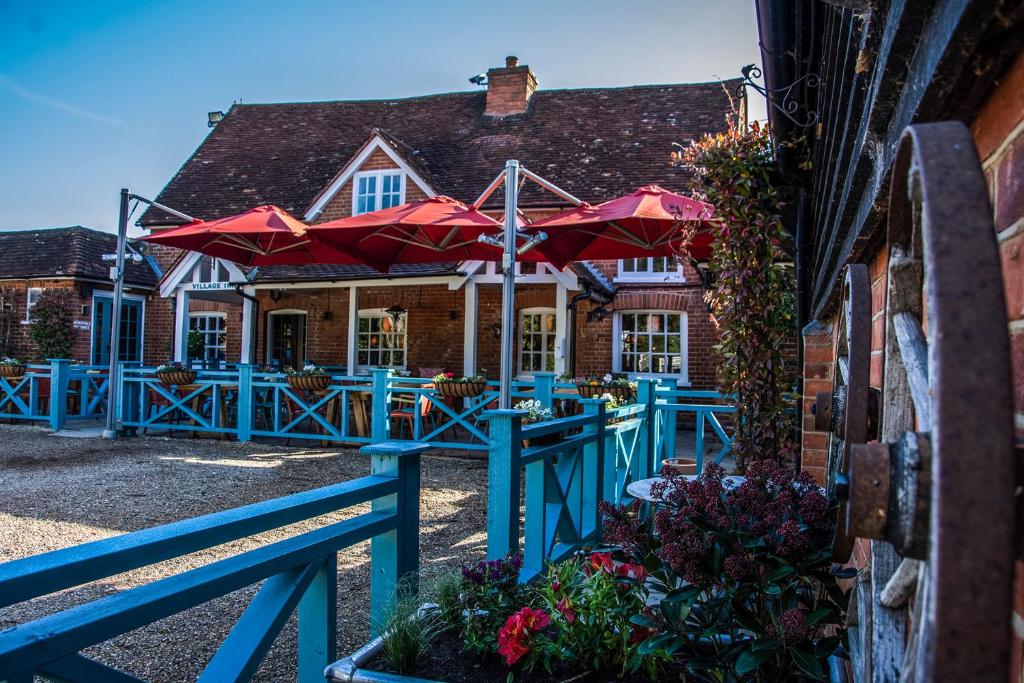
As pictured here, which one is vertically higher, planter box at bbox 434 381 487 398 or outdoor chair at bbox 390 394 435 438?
planter box at bbox 434 381 487 398

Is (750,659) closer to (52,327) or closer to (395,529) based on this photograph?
(395,529)

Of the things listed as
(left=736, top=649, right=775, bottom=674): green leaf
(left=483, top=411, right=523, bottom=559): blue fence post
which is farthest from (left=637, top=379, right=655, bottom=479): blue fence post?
(left=736, top=649, right=775, bottom=674): green leaf

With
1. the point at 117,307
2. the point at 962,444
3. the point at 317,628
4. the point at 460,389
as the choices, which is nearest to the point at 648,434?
the point at 460,389

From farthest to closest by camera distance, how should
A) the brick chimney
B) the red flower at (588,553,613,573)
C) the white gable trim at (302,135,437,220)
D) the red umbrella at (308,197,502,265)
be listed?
the brick chimney, the white gable trim at (302,135,437,220), the red umbrella at (308,197,502,265), the red flower at (588,553,613,573)

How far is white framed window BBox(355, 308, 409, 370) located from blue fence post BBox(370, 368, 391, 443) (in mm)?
6056

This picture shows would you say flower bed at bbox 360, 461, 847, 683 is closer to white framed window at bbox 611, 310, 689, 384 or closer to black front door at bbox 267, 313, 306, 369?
white framed window at bbox 611, 310, 689, 384

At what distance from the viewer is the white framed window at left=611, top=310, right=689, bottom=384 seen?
43.8 ft

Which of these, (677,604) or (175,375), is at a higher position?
(175,375)

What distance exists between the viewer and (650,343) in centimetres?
1352

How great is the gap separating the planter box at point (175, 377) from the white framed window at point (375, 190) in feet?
19.4

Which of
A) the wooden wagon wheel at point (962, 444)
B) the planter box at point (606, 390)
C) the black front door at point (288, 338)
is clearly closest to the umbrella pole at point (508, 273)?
the planter box at point (606, 390)

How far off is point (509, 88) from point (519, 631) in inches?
648

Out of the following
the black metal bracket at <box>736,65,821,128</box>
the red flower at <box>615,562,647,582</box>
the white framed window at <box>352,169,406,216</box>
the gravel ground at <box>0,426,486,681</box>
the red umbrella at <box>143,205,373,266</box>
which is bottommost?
the gravel ground at <box>0,426,486,681</box>

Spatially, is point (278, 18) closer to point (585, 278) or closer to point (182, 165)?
point (585, 278)
